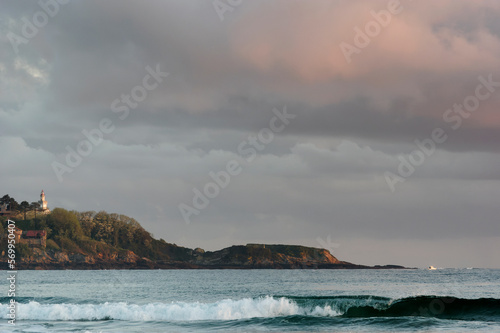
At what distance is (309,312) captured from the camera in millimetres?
42156

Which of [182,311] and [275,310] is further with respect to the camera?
[275,310]

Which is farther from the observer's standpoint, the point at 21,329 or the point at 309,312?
the point at 309,312

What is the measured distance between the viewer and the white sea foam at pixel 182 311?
4100 centimetres

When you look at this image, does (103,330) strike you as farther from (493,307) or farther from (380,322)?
(493,307)

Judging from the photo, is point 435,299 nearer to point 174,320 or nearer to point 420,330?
point 420,330

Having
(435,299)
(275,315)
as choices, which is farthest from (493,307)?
(275,315)

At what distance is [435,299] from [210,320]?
17.7 metres

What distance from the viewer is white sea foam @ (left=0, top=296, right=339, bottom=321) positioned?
135 feet

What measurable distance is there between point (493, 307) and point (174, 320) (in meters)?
22.5

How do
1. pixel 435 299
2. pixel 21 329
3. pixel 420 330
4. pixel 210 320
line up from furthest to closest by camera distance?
pixel 435 299, pixel 210 320, pixel 21 329, pixel 420 330

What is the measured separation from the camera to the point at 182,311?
41531 millimetres

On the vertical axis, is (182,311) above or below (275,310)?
above

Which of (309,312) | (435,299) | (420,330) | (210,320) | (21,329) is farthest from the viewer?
(435,299)

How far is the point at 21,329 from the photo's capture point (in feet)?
117
